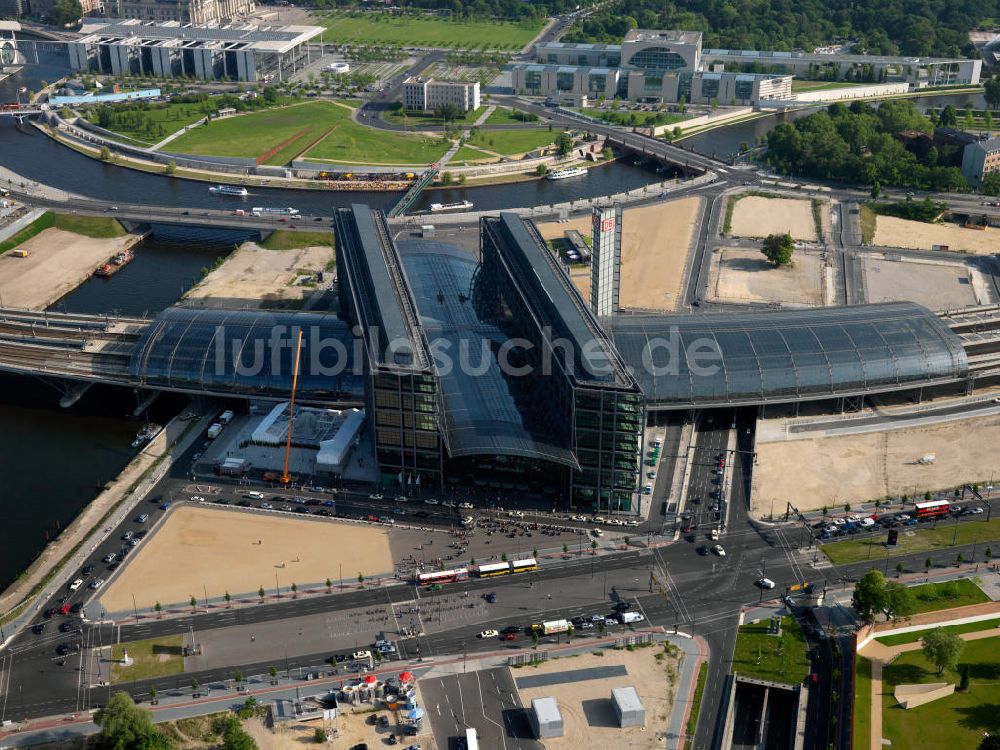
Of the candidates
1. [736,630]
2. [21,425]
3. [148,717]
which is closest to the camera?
[148,717]

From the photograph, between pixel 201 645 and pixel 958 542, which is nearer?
pixel 201 645

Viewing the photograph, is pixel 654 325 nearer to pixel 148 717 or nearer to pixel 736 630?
pixel 736 630

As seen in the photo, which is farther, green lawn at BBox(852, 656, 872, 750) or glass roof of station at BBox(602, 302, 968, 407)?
glass roof of station at BBox(602, 302, 968, 407)

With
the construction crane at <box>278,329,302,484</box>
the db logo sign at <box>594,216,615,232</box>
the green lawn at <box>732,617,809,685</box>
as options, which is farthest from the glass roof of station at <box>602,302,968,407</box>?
the construction crane at <box>278,329,302,484</box>

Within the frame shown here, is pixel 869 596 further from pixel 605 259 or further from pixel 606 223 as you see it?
pixel 606 223

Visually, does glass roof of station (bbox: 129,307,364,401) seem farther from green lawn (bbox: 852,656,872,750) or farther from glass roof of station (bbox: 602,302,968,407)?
green lawn (bbox: 852,656,872,750)

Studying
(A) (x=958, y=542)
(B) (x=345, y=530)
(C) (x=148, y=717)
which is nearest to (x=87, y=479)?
(B) (x=345, y=530)

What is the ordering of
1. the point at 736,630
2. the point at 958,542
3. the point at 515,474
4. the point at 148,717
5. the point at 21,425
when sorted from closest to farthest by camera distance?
the point at 148,717
the point at 736,630
the point at 958,542
the point at 515,474
the point at 21,425

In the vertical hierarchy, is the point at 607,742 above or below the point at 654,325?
below

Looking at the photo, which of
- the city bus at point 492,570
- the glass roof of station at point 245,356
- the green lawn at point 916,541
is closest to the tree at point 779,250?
the green lawn at point 916,541
